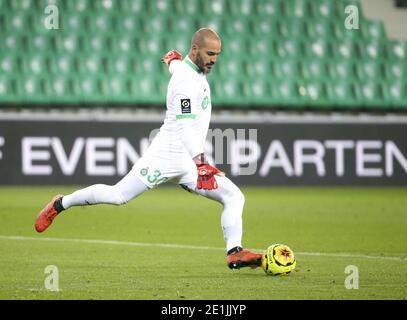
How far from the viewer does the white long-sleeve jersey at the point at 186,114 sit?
849 centimetres

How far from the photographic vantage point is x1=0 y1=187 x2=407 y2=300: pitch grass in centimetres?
798

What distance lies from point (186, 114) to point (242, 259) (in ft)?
4.11

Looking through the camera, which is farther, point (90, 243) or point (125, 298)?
point (90, 243)

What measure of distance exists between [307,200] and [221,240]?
14.5 ft

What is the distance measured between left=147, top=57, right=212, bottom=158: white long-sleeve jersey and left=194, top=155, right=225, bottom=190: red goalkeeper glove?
0.09 meters

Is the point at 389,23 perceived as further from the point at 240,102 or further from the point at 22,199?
the point at 22,199

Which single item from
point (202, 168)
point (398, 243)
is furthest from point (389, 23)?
point (202, 168)

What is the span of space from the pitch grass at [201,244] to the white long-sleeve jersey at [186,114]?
1058 mm

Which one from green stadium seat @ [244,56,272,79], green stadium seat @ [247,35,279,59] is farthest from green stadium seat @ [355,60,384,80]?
green stadium seat @ [244,56,272,79]

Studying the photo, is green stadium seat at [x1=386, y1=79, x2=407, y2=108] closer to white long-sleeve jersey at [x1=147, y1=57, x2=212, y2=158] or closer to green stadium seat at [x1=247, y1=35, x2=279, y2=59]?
green stadium seat at [x1=247, y1=35, x2=279, y2=59]

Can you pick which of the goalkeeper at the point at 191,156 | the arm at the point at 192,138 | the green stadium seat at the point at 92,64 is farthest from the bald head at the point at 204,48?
the green stadium seat at the point at 92,64

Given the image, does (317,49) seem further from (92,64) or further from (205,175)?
(205,175)
